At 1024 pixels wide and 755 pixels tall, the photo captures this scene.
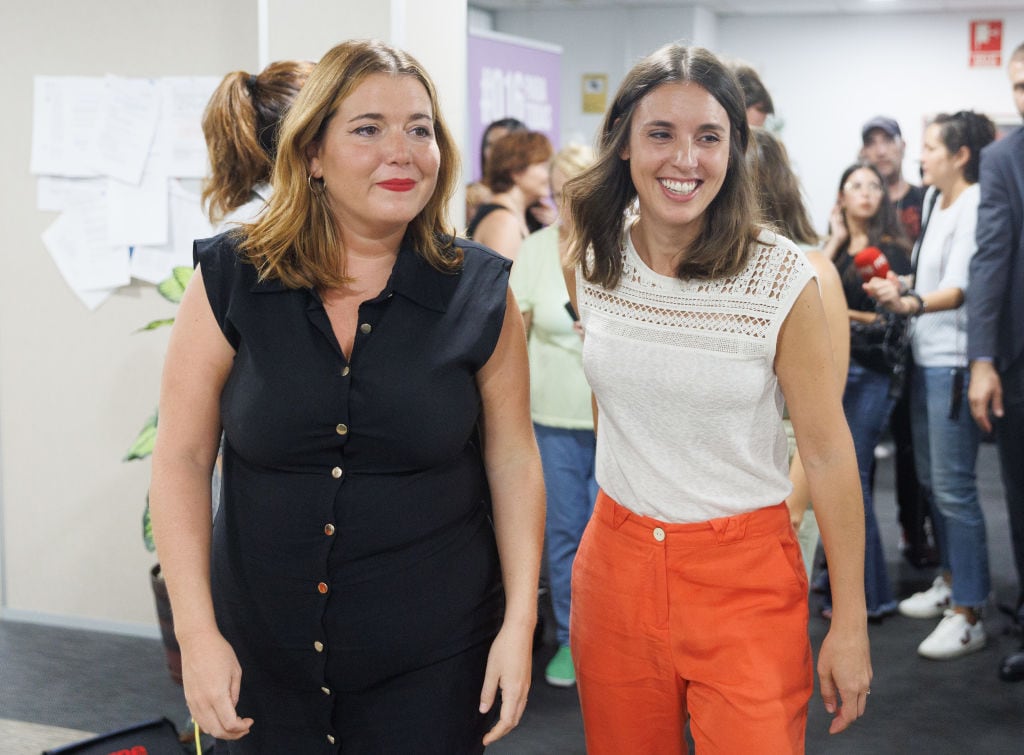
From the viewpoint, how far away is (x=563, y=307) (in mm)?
3205

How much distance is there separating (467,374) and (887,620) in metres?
2.94

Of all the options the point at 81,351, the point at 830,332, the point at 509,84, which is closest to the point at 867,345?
the point at 830,332

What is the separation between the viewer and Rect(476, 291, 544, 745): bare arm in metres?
1.50

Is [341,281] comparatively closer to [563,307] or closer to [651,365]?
[651,365]

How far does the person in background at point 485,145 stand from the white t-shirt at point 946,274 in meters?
1.87

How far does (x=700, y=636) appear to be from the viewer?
5.00ft

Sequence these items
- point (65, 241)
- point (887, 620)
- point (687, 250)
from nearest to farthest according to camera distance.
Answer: point (687, 250), point (65, 241), point (887, 620)

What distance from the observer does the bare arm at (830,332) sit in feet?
6.64

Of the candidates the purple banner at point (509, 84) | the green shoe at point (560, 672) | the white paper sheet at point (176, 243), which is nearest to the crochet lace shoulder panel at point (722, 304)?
the green shoe at point (560, 672)

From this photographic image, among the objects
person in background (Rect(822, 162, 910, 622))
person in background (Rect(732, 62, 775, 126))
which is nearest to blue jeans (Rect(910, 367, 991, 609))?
person in background (Rect(822, 162, 910, 622))

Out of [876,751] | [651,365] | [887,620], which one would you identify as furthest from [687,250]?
[887,620]

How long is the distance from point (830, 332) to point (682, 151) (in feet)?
2.23

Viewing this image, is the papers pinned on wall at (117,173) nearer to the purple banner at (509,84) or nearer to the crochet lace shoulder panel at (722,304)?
the crochet lace shoulder panel at (722,304)

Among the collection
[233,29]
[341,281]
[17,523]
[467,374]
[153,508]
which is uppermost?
[233,29]
